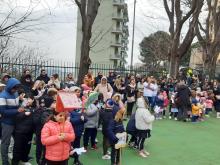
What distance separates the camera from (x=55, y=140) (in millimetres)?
6105

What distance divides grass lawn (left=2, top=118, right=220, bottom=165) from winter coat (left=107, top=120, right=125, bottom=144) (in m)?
0.86

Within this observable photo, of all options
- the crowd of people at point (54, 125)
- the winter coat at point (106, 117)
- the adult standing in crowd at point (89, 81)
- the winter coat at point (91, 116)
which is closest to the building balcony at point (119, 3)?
the adult standing in crowd at point (89, 81)

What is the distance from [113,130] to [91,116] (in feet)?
3.59

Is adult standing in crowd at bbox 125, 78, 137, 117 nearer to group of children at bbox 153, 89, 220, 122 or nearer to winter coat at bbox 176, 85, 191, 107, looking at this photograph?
group of children at bbox 153, 89, 220, 122

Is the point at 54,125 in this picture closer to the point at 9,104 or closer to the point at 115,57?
the point at 9,104

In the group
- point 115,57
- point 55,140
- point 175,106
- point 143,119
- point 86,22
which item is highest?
point 86,22

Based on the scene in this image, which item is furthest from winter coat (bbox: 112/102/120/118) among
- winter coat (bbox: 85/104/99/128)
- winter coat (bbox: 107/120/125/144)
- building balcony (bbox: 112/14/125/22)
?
building balcony (bbox: 112/14/125/22)

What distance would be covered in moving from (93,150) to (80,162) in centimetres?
115

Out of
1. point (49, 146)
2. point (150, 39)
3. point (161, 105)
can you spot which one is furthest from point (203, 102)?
point (150, 39)

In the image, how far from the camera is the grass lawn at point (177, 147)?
9.49 meters

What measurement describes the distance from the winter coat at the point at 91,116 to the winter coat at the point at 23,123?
5.99ft

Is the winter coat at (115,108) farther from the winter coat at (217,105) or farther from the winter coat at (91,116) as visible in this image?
the winter coat at (217,105)

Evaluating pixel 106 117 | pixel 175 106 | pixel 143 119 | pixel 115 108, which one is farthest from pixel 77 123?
pixel 175 106

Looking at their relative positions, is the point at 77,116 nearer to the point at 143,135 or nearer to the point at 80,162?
the point at 80,162
